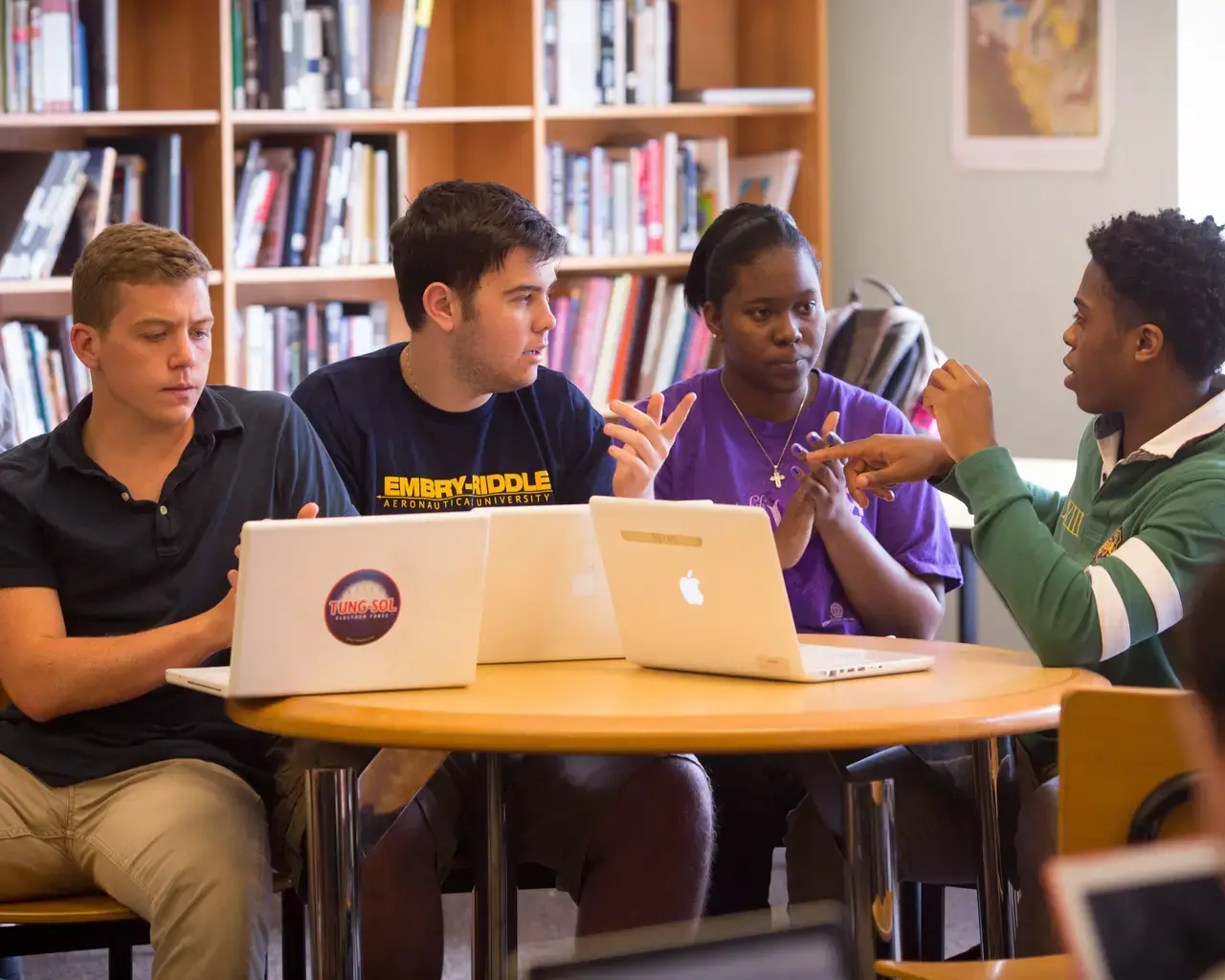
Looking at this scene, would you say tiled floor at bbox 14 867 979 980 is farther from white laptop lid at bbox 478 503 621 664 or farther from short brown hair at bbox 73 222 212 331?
short brown hair at bbox 73 222 212 331

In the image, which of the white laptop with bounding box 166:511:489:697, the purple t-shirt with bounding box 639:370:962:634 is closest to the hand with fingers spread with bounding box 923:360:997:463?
the purple t-shirt with bounding box 639:370:962:634

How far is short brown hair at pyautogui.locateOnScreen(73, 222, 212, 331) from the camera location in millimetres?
2154

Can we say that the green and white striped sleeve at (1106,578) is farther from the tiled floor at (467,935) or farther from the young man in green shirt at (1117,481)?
the tiled floor at (467,935)

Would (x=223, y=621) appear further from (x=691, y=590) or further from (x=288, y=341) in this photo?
(x=288, y=341)

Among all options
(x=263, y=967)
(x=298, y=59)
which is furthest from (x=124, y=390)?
(x=298, y=59)

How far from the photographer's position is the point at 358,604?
5.85ft

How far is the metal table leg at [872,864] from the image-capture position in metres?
1.71

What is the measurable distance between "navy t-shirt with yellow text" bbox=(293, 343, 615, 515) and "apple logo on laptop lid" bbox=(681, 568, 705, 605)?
546 mm

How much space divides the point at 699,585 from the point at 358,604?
1.14ft

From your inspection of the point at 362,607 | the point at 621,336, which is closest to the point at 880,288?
the point at 621,336

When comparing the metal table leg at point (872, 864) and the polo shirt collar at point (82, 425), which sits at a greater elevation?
the polo shirt collar at point (82, 425)

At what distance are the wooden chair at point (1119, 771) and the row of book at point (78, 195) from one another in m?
Answer: 2.62

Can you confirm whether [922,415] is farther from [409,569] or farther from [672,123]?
[409,569]

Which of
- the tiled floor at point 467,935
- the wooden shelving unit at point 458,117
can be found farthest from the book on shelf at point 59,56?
the tiled floor at point 467,935
